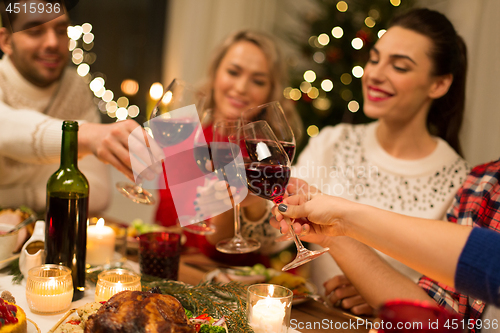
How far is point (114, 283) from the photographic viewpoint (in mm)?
792

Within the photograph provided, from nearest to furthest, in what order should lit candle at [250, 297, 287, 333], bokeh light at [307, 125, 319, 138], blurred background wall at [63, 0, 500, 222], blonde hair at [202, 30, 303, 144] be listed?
1. lit candle at [250, 297, 287, 333]
2. blonde hair at [202, 30, 303, 144]
3. bokeh light at [307, 125, 319, 138]
4. blurred background wall at [63, 0, 500, 222]

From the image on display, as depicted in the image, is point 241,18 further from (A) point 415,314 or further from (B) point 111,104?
(A) point 415,314

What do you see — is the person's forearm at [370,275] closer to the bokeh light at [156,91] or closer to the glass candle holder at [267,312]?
the glass candle holder at [267,312]

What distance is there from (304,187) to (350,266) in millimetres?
300

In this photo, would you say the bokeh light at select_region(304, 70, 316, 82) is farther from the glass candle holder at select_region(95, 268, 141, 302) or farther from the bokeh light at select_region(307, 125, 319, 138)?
the glass candle holder at select_region(95, 268, 141, 302)

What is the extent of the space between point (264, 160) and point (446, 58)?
3.19 feet

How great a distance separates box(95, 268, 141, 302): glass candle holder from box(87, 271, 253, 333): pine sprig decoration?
0.17 feet

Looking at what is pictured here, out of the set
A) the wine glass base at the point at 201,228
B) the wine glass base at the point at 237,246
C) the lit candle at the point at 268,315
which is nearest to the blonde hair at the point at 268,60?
the wine glass base at the point at 201,228

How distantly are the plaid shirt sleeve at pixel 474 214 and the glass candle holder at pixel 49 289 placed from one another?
0.95 m

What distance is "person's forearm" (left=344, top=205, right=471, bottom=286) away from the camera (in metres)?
0.65

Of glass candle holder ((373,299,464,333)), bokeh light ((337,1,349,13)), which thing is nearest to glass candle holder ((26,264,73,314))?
glass candle holder ((373,299,464,333))

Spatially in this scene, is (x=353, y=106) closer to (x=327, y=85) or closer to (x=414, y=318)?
(x=327, y=85)

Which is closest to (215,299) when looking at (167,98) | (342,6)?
(167,98)

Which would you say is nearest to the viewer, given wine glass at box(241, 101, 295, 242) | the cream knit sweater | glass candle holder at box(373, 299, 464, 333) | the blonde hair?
glass candle holder at box(373, 299, 464, 333)
